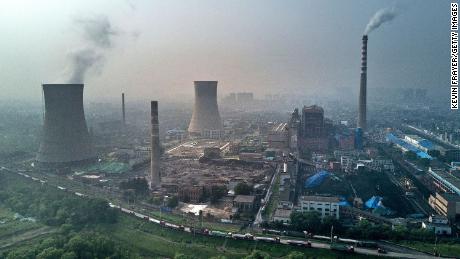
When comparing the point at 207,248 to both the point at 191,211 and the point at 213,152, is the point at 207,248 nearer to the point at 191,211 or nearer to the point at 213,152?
the point at 191,211

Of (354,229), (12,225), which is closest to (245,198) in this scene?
(354,229)

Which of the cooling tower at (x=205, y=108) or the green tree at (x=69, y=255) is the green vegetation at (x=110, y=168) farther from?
the cooling tower at (x=205, y=108)

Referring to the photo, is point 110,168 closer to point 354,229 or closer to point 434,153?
point 354,229

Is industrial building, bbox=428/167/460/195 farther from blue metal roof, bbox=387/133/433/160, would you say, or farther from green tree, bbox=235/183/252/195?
green tree, bbox=235/183/252/195

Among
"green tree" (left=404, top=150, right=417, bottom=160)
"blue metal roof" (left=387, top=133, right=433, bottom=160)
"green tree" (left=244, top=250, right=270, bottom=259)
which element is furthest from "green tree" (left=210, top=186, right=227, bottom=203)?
"blue metal roof" (left=387, top=133, right=433, bottom=160)

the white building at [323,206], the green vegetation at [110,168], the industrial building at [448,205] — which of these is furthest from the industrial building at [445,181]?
the green vegetation at [110,168]

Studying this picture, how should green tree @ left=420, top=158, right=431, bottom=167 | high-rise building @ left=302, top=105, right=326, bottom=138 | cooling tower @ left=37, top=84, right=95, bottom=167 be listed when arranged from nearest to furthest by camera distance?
cooling tower @ left=37, top=84, right=95, bottom=167, green tree @ left=420, top=158, right=431, bottom=167, high-rise building @ left=302, top=105, right=326, bottom=138
